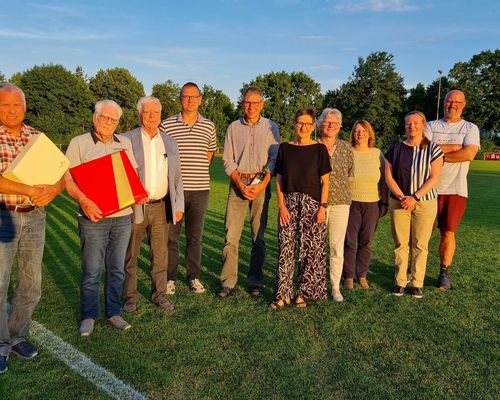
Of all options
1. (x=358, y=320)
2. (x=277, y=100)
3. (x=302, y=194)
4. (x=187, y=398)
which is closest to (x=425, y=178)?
(x=302, y=194)

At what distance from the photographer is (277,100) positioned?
219ft

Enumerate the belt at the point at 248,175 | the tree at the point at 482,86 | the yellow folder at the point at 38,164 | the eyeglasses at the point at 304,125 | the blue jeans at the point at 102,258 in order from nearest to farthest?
the yellow folder at the point at 38,164
the blue jeans at the point at 102,258
the eyeglasses at the point at 304,125
the belt at the point at 248,175
the tree at the point at 482,86

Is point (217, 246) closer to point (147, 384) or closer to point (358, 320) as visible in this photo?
point (358, 320)

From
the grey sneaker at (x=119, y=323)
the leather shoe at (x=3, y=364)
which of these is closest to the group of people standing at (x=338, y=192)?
the grey sneaker at (x=119, y=323)

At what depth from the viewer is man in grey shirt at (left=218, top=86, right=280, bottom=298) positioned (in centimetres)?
489

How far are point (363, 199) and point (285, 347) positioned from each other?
2.28 metres

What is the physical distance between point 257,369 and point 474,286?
3474mm

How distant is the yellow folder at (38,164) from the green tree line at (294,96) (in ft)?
167

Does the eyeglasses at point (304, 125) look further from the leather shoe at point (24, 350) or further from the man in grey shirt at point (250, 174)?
the leather shoe at point (24, 350)

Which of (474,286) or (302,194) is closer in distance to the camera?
(302,194)

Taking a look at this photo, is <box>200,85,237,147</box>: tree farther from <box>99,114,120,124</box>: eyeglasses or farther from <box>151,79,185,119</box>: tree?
<box>99,114,120,124</box>: eyeglasses

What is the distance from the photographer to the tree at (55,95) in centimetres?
6003

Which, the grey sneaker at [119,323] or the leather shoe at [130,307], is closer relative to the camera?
the grey sneaker at [119,323]

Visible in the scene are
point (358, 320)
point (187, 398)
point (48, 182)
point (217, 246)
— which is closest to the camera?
point (187, 398)
